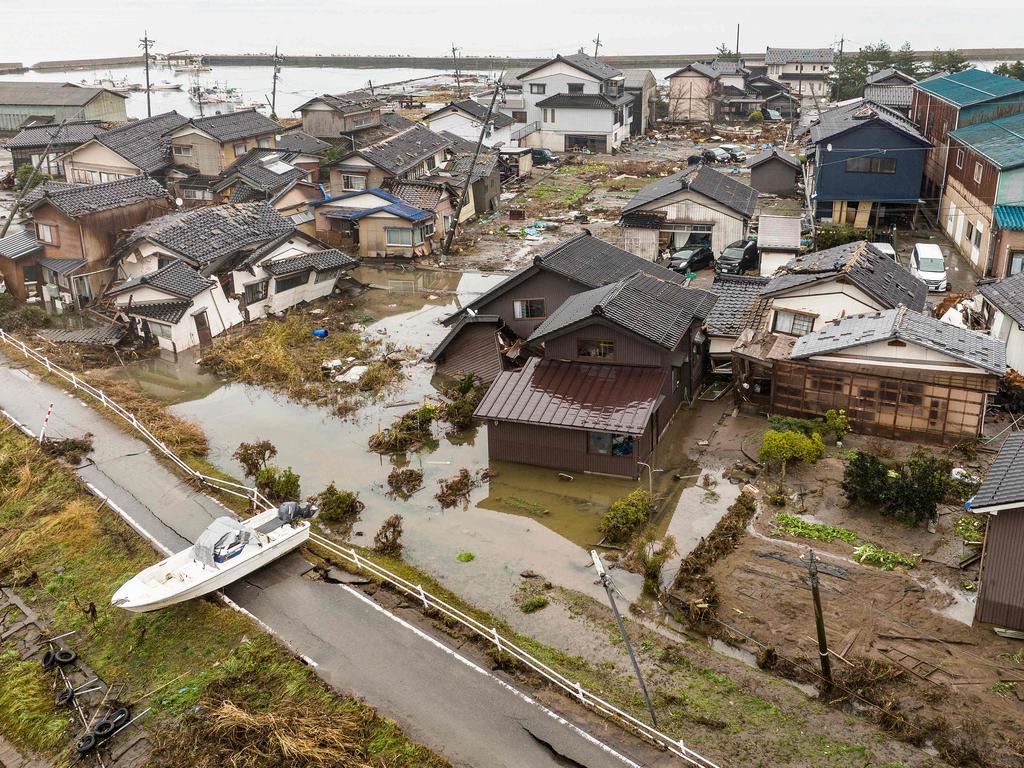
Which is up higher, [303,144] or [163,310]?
[303,144]

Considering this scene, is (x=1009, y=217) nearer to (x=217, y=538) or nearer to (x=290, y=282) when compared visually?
(x=290, y=282)

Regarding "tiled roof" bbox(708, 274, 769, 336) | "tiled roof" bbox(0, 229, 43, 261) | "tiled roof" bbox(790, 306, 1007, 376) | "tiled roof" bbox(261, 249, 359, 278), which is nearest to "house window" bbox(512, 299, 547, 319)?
"tiled roof" bbox(708, 274, 769, 336)

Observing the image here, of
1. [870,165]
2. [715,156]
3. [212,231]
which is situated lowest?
[212,231]

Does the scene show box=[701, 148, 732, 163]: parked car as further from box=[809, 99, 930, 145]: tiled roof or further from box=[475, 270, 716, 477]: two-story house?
box=[475, 270, 716, 477]: two-story house

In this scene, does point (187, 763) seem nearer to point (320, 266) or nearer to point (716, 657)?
point (716, 657)

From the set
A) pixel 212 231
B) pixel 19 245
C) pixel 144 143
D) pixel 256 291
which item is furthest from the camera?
pixel 144 143

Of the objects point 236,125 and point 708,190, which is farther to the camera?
point 236,125

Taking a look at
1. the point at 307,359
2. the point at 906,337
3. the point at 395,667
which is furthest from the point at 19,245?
the point at 906,337
